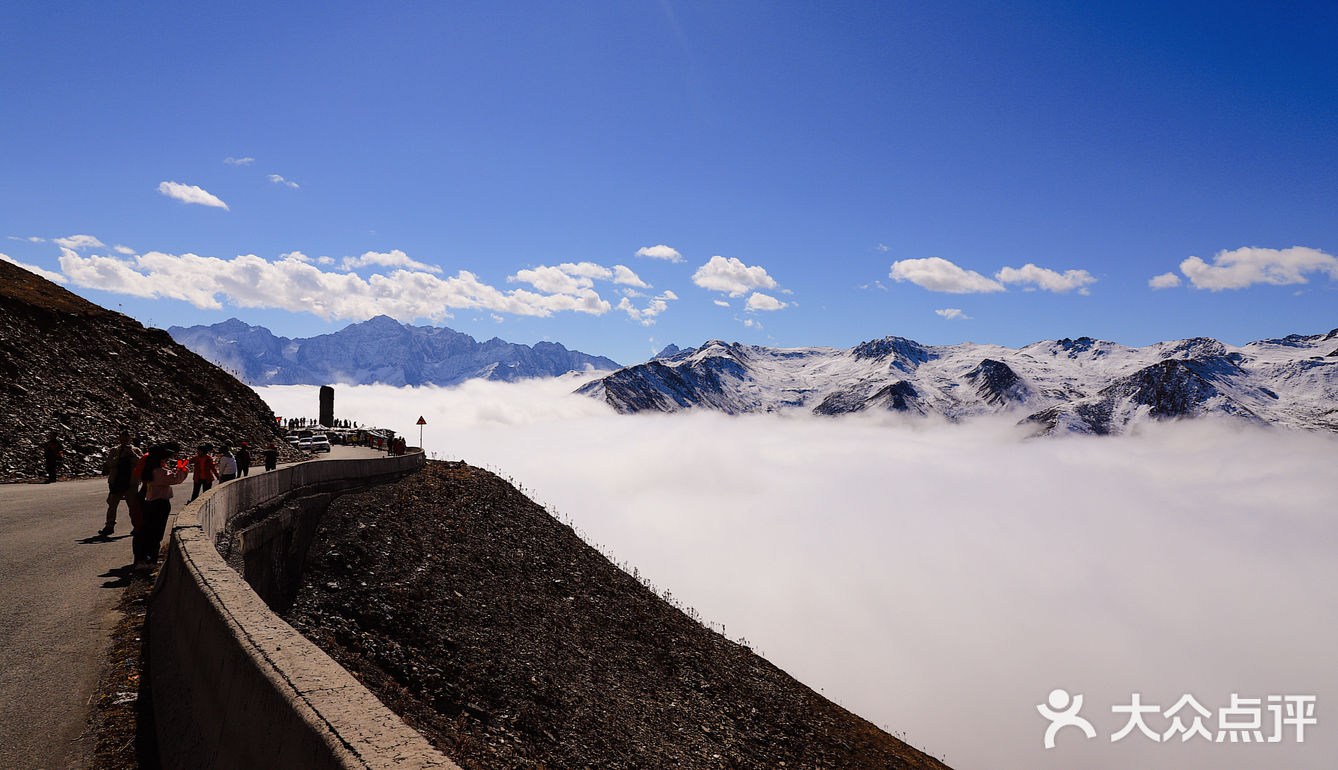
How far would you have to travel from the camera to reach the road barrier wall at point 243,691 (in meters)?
3.63

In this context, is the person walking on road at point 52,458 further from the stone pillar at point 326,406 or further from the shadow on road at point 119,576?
the stone pillar at point 326,406

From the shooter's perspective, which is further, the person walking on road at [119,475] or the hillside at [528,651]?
the hillside at [528,651]

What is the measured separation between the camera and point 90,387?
108 feet

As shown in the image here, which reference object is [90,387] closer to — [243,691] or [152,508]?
[152,508]

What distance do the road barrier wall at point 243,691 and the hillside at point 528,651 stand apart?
8388 millimetres

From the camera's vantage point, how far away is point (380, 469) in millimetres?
31469

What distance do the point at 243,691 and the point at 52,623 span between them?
6.65 meters

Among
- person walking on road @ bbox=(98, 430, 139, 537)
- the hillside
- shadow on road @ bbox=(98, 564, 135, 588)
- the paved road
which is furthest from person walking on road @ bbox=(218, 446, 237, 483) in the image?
shadow on road @ bbox=(98, 564, 135, 588)

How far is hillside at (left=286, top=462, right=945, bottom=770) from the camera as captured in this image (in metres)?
17.6

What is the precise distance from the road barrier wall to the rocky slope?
79.9 ft

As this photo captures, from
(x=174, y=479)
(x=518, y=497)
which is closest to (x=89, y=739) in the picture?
(x=174, y=479)

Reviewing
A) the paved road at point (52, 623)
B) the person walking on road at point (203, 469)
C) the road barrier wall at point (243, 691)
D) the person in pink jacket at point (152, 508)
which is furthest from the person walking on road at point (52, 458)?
the road barrier wall at point (243, 691)

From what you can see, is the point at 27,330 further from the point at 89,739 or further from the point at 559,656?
the point at 89,739

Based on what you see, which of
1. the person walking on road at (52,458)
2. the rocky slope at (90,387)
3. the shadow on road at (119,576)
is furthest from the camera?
the rocky slope at (90,387)
